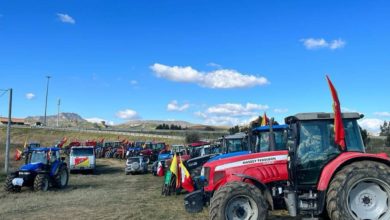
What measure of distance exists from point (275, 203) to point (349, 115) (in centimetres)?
237

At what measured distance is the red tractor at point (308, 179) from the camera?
8.44 m

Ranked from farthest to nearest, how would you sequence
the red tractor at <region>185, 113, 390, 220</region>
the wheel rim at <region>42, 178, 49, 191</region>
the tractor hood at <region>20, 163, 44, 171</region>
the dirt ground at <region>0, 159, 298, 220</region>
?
the tractor hood at <region>20, 163, 44, 171</region>, the wheel rim at <region>42, 178, 49, 191</region>, the dirt ground at <region>0, 159, 298, 220</region>, the red tractor at <region>185, 113, 390, 220</region>

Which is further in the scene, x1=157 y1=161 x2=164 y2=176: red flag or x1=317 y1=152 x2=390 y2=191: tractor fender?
x1=157 y1=161 x2=164 y2=176: red flag

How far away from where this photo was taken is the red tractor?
27.7ft

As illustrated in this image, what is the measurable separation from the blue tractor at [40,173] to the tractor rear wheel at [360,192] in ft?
48.6

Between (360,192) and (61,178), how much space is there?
16683 mm

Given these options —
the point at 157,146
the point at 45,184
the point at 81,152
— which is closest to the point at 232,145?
the point at 45,184

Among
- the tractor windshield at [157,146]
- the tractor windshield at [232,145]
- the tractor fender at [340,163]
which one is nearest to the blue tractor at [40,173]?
the tractor windshield at [232,145]

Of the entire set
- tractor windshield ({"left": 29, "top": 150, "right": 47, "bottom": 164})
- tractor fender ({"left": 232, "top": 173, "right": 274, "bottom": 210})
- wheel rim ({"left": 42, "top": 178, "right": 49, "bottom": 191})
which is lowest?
wheel rim ({"left": 42, "top": 178, "right": 49, "bottom": 191})

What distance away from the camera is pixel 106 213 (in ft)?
43.0

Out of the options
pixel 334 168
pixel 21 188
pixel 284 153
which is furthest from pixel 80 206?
pixel 334 168

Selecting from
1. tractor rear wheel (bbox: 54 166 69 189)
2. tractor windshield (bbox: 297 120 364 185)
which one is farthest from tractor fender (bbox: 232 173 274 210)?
tractor rear wheel (bbox: 54 166 69 189)

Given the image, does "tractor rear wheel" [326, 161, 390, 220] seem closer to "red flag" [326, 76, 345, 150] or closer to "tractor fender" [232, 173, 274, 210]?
"red flag" [326, 76, 345, 150]

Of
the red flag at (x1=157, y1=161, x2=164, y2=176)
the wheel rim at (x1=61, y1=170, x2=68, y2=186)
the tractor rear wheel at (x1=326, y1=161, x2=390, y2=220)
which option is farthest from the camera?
the red flag at (x1=157, y1=161, x2=164, y2=176)
